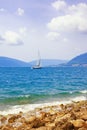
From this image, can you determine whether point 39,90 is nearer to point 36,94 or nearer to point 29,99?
point 36,94

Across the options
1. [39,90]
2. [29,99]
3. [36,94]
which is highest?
[39,90]

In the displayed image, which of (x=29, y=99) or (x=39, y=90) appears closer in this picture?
(x=29, y=99)

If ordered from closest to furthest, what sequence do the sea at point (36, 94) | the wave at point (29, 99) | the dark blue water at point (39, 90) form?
the sea at point (36, 94), the wave at point (29, 99), the dark blue water at point (39, 90)

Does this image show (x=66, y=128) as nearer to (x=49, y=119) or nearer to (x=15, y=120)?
(x=49, y=119)

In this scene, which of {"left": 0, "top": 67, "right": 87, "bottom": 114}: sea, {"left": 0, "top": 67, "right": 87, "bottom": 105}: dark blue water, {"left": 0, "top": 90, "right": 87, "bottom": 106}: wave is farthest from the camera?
{"left": 0, "top": 67, "right": 87, "bottom": 105}: dark blue water

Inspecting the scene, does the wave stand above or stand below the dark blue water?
below

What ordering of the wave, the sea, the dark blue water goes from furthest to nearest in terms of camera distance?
the dark blue water → the wave → the sea

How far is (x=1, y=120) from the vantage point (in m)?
17.5

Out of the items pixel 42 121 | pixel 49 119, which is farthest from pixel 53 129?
pixel 49 119

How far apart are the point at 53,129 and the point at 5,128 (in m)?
2.82

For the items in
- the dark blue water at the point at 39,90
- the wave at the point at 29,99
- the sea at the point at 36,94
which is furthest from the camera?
the dark blue water at the point at 39,90

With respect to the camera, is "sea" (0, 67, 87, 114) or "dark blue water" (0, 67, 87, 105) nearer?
"sea" (0, 67, 87, 114)

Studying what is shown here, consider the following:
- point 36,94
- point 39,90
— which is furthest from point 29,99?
point 39,90

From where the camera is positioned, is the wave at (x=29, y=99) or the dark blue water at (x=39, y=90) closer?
the wave at (x=29, y=99)
